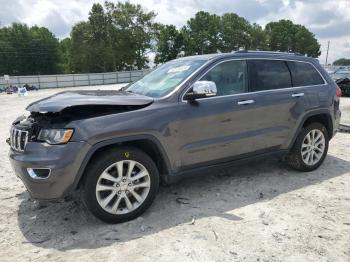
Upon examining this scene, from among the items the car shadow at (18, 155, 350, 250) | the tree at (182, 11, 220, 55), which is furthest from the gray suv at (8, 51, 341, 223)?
the tree at (182, 11, 220, 55)

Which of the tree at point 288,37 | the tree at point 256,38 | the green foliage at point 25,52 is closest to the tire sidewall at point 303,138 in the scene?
the green foliage at point 25,52

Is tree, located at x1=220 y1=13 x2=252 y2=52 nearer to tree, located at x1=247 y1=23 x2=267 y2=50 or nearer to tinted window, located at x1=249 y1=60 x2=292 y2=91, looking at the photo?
tree, located at x1=247 y1=23 x2=267 y2=50

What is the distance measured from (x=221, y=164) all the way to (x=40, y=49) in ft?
275

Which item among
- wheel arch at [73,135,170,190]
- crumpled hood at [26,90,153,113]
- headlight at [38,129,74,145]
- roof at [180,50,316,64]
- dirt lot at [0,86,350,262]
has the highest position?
roof at [180,50,316,64]

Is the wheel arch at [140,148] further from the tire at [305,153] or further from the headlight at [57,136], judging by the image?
the tire at [305,153]

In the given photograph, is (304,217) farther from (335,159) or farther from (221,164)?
(335,159)

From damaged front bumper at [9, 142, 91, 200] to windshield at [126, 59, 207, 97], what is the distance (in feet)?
4.12

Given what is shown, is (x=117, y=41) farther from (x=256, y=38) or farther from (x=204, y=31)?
(x=256, y=38)

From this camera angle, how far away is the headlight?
3.49 m

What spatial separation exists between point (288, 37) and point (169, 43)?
42.8 meters

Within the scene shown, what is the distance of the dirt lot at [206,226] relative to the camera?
10.9ft

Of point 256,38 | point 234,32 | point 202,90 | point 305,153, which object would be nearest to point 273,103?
point 305,153

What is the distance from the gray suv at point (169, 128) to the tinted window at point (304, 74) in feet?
0.05

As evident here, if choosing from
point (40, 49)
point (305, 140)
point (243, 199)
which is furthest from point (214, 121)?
point (40, 49)
